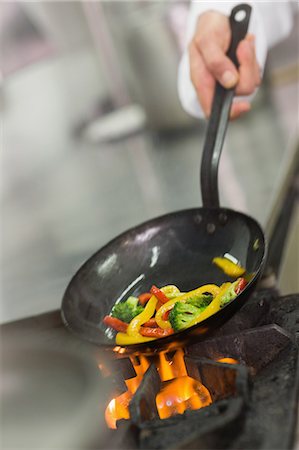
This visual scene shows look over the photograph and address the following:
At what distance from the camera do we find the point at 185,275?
109 centimetres

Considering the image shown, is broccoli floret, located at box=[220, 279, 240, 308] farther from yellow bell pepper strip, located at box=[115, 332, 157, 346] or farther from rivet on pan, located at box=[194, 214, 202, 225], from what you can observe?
rivet on pan, located at box=[194, 214, 202, 225]

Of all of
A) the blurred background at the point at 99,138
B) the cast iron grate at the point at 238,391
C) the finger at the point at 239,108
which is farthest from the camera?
the blurred background at the point at 99,138

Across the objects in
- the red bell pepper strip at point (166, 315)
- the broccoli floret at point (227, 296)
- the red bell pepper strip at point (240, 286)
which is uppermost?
the broccoli floret at point (227, 296)

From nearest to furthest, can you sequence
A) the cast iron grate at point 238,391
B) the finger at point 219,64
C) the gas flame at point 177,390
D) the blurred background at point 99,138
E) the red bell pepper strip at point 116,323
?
1. the cast iron grate at point 238,391
2. the gas flame at point 177,390
3. the red bell pepper strip at point 116,323
4. the finger at point 219,64
5. the blurred background at point 99,138

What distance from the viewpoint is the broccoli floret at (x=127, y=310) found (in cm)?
97

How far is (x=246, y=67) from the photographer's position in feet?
4.22

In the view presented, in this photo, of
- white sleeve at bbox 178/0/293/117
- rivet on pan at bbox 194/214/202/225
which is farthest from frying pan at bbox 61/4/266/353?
white sleeve at bbox 178/0/293/117

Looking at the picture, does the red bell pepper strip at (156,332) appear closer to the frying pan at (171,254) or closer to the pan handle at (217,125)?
the frying pan at (171,254)

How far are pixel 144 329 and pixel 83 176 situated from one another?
1852 millimetres

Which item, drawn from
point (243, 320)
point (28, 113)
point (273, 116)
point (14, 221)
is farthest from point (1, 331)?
point (28, 113)

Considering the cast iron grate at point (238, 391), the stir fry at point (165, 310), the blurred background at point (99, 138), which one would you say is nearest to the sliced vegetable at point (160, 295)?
the stir fry at point (165, 310)

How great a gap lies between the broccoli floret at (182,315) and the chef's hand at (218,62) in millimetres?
559

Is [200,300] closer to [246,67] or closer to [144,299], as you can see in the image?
[144,299]

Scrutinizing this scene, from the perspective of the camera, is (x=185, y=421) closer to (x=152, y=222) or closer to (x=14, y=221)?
(x=152, y=222)
